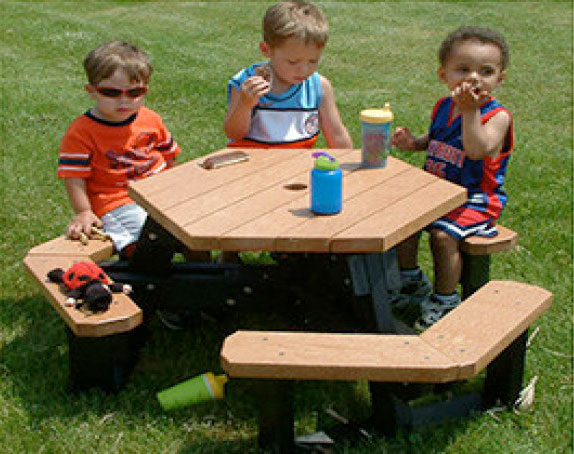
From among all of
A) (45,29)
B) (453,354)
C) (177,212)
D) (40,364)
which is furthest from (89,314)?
(45,29)

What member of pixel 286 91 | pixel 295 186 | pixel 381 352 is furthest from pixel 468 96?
pixel 381 352

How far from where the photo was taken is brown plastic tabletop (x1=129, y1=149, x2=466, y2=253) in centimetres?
312

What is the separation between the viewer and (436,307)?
13.2 feet

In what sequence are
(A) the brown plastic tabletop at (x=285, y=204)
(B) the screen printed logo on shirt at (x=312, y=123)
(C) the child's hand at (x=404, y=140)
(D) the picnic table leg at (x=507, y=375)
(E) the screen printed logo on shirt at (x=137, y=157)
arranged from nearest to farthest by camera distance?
(A) the brown plastic tabletop at (x=285, y=204), (D) the picnic table leg at (x=507, y=375), (E) the screen printed logo on shirt at (x=137, y=157), (C) the child's hand at (x=404, y=140), (B) the screen printed logo on shirt at (x=312, y=123)

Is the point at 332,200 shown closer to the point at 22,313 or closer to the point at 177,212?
the point at 177,212

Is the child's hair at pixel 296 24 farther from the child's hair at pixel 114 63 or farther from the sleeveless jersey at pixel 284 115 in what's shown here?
the child's hair at pixel 114 63

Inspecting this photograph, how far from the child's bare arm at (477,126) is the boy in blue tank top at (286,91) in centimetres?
78

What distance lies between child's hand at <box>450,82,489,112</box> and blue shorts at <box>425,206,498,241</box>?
502 millimetres

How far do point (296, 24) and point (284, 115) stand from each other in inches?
23.8

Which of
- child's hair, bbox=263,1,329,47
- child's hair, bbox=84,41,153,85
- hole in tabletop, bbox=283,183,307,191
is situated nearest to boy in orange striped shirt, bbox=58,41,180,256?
child's hair, bbox=84,41,153,85

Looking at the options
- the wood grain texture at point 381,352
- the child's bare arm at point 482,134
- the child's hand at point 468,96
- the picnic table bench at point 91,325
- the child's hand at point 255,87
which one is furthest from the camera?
the child's hand at point 255,87

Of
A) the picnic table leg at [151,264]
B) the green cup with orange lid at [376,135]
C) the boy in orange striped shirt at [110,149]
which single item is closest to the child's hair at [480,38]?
the green cup with orange lid at [376,135]

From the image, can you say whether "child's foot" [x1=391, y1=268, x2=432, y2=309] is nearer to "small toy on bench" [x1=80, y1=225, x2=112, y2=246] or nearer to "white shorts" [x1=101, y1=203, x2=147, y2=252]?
"white shorts" [x1=101, y1=203, x2=147, y2=252]

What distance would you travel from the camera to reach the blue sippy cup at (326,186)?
316cm
